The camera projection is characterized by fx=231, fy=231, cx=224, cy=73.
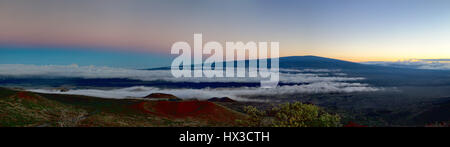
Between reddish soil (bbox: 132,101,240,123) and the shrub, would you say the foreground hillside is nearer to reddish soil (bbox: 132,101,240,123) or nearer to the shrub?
reddish soil (bbox: 132,101,240,123)

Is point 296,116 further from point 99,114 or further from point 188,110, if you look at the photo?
point 188,110

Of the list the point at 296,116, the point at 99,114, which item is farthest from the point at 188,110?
the point at 296,116

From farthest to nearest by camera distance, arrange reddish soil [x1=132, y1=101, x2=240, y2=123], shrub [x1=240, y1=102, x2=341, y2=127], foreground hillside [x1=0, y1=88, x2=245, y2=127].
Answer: reddish soil [x1=132, y1=101, x2=240, y2=123] → foreground hillside [x1=0, y1=88, x2=245, y2=127] → shrub [x1=240, y1=102, x2=341, y2=127]

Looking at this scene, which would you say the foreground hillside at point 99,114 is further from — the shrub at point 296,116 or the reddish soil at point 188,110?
the shrub at point 296,116

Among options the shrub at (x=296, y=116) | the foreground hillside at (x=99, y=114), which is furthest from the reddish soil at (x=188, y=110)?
the shrub at (x=296, y=116)

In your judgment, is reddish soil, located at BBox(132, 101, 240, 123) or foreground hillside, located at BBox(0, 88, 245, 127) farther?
reddish soil, located at BBox(132, 101, 240, 123)

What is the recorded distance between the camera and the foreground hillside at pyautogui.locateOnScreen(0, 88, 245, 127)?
118 feet

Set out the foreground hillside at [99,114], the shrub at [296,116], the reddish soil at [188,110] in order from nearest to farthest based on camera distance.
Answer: the shrub at [296,116] → the foreground hillside at [99,114] → the reddish soil at [188,110]

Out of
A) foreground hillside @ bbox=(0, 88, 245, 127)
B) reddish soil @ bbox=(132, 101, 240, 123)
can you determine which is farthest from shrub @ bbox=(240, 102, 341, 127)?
reddish soil @ bbox=(132, 101, 240, 123)

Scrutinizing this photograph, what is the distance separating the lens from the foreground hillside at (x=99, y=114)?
3606 cm
